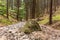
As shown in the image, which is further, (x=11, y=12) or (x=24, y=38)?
(x=11, y=12)

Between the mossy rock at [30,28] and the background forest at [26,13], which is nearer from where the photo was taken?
the mossy rock at [30,28]

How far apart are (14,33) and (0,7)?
54.2 ft

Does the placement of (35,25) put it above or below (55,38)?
above

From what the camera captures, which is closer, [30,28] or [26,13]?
[30,28]

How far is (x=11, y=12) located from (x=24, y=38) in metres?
28.2

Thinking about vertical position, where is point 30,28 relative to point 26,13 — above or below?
above

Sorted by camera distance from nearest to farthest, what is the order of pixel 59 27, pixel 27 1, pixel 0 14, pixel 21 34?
pixel 21 34 < pixel 59 27 < pixel 0 14 < pixel 27 1

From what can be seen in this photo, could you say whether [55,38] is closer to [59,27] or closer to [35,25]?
[35,25]

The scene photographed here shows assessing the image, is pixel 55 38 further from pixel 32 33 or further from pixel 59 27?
pixel 59 27

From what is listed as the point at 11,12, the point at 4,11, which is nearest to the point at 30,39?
the point at 4,11

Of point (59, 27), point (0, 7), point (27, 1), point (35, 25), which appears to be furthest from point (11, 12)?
point (35, 25)

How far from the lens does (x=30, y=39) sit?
1258cm

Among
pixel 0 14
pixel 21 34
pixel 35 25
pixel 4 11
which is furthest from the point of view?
pixel 4 11

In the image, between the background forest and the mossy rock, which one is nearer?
the mossy rock
